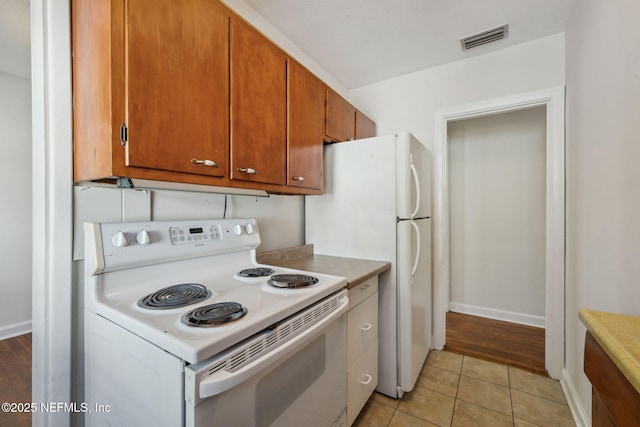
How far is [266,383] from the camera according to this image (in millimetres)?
872

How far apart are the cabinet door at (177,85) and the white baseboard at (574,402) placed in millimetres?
2290

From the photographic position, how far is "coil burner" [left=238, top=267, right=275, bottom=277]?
53.8 inches

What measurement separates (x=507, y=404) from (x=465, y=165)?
2.42 meters

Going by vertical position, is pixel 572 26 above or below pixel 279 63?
above

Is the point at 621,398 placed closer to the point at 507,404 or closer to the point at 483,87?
the point at 507,404

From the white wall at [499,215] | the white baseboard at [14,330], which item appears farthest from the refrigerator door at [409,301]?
the white baseboard at [14,330]

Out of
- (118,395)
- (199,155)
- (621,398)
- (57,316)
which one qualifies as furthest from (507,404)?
(57,316)

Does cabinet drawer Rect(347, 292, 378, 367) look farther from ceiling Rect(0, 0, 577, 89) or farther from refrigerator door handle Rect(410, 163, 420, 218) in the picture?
ceiling Rect(0, 0, 577, 89)

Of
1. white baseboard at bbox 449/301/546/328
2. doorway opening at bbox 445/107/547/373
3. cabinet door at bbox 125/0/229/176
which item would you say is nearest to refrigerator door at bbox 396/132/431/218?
cabinet door at bbox 125/0/229/176

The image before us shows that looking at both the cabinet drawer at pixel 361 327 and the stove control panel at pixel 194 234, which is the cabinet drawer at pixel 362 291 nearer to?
the cabinet drawer at pixel 361 327

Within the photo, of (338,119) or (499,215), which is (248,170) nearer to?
(338,119)

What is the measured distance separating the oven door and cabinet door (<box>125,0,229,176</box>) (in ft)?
2.31

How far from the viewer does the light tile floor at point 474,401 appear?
1.58m

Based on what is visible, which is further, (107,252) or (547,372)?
(547,372)
